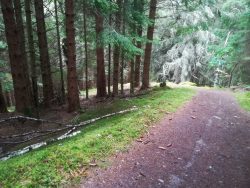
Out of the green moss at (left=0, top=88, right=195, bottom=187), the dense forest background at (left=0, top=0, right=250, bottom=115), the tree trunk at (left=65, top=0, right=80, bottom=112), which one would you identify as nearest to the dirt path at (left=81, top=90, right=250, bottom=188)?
the green moss at (left=0, top=88, right=195, bottom=187)

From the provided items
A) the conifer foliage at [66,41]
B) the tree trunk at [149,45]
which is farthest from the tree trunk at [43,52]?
the tree trunk at [149,45]

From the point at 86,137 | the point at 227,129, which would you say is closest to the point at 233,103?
the point at 227,129

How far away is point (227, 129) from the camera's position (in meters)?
7.49

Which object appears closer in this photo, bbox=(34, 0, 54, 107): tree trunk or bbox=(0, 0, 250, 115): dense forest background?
bbox=(0, 0, 250, 115): dense forest background

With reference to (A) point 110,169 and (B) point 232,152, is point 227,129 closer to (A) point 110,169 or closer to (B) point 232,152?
(B) point 232,152

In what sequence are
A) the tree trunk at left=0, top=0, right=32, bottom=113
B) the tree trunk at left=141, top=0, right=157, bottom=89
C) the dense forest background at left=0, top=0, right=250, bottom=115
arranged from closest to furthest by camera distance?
the tree trunk at left=0, top=0, right=32, bottom=113, the dense forest background at left=0, top=0, right=250, bottom=115, the tree trunk at left=141, top=0, right=157, bottom=89

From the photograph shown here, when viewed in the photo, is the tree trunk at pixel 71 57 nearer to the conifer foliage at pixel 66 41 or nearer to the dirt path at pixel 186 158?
the conifer foliage at pixel 66 41

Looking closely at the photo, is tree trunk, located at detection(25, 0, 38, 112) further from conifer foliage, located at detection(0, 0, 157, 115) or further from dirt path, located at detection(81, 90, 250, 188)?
dirt path, located at detection(81, 90, 250, 188)

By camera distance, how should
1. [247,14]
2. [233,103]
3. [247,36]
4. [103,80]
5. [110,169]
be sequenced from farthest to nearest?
[247,36] → [247,14] → [103,80] → [233,103] → [110,169]

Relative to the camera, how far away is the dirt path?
4680 millimetres

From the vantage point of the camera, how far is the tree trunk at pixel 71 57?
28.7 feet

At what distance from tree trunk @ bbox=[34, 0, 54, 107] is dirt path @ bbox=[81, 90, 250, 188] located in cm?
643

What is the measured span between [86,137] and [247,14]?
13.8m

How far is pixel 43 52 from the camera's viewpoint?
11.5m
